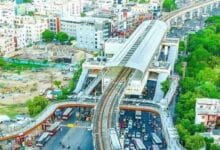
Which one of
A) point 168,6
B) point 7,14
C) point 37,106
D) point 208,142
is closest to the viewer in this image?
point 208,142

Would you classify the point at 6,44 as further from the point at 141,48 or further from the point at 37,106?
the point at 37,106

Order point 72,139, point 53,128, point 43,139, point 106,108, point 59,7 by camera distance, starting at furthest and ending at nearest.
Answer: point 59,7 → point 106,108 → point 53,128 → point 72,139 → point 43,139

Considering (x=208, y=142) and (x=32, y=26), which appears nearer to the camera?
(x=208, y=142)

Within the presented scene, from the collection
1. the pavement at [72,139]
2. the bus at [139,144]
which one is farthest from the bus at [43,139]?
the bus at [139,144]

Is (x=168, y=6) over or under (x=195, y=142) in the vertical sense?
over

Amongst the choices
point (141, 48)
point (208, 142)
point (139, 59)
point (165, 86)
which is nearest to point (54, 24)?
point (141, 48)

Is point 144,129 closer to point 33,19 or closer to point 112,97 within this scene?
point 112,97

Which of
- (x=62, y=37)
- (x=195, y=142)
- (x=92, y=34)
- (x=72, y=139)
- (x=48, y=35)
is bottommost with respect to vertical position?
(x=72, y=139)
